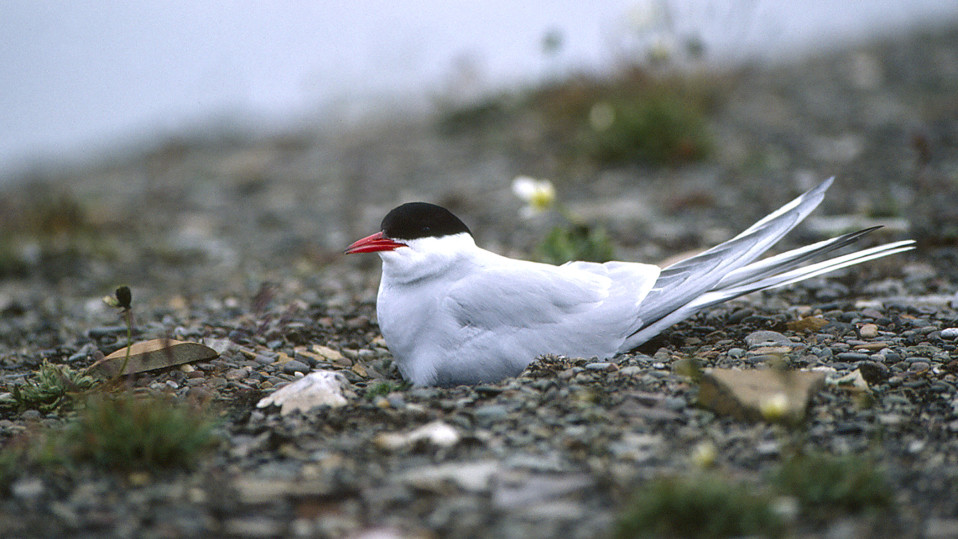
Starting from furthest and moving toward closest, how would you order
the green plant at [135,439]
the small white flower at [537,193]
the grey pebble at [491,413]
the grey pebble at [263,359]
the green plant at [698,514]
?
the small white flower at [537,193], the grey pebble at [263,359], the grey pebble at [491,413], the green plant at [135,439], the green plant at [698,514]

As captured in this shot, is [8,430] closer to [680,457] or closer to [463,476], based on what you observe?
[463,476]

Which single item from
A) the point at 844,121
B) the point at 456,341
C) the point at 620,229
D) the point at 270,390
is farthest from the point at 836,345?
the point at 844,121

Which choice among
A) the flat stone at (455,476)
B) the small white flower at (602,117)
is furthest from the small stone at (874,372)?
the small white flower at (602,117)

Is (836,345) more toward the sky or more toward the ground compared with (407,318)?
more toward the ground

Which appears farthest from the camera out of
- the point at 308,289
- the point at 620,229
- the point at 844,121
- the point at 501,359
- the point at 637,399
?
the point at 844,121

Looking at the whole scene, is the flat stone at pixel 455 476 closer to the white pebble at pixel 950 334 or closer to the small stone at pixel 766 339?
the small stone at pixel 766 339

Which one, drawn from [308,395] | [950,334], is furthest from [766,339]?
[308,395]

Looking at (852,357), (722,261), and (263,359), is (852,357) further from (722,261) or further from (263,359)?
(263,359)
